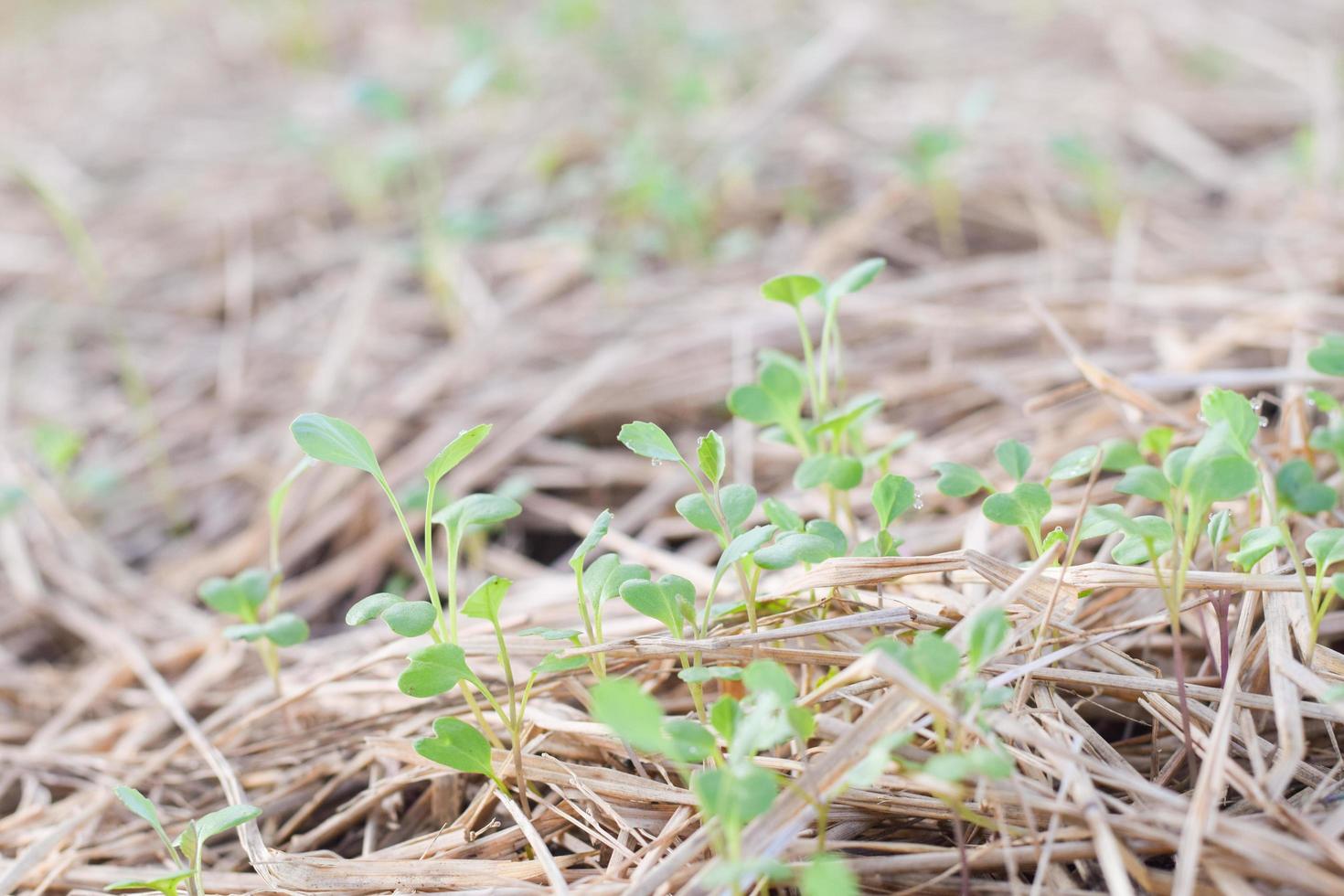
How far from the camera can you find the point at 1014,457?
938 mm

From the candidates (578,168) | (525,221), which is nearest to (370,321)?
(525,221)

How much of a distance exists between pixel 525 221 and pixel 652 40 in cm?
79

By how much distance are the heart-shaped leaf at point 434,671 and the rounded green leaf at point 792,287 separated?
44 cm

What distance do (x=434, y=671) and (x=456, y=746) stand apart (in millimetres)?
62

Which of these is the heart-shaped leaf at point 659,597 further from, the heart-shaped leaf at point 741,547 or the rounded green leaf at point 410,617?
the rounded green leaf at point 410,617

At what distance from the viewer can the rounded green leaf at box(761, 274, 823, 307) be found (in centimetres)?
97

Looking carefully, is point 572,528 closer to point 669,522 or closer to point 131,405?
point 669,522

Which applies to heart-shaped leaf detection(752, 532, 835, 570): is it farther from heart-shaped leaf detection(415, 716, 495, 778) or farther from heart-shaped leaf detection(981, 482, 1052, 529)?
heart-shaped leaf detection(415, 716, 495, 778)

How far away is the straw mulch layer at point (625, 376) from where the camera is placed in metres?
0.82

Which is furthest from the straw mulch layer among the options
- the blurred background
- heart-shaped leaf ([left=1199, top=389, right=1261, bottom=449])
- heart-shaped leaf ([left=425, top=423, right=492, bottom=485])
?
heart-shaped leaf ([left=425, top=423, right=492, bottom=485])

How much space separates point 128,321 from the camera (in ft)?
7.72

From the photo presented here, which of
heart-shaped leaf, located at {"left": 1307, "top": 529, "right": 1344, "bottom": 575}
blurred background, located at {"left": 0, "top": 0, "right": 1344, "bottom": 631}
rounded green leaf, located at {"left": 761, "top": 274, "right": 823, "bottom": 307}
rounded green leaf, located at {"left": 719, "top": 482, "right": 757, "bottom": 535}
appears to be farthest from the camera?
blurred background, located at {"left": 0, "top": 0, "right": 1344, "bottom": 631}

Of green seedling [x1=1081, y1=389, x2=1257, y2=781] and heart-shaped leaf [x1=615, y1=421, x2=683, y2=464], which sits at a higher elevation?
heart-shaped leaf [x1=615, y1=421, x2=683, y2=464]

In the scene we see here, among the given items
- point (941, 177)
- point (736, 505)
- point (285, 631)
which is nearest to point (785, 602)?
point (736, 505)
